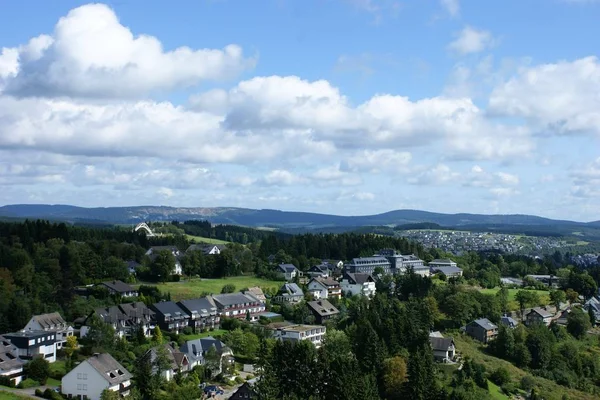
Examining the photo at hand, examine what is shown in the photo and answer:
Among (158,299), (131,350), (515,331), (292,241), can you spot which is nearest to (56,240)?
(158,299)

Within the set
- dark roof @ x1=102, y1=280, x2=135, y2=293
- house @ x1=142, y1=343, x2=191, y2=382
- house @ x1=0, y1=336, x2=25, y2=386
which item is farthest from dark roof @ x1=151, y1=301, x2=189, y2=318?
house @ x1=0, y1=336, x2=25, y2=386

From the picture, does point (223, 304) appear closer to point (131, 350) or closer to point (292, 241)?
point (131, 350)

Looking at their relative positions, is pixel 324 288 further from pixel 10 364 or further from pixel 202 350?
pixel 10 364

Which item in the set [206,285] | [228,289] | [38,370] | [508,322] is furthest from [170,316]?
[508,322]

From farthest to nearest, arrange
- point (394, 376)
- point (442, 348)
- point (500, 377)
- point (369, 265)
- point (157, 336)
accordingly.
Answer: point (369, 265) → point (442, 348) → point (157, 336) → point (500, 377) → point (394, 376)

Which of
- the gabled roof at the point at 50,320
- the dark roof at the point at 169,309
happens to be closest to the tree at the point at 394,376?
the dark roof at the point at 169,309

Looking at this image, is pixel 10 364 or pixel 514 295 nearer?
pixel 10 364
